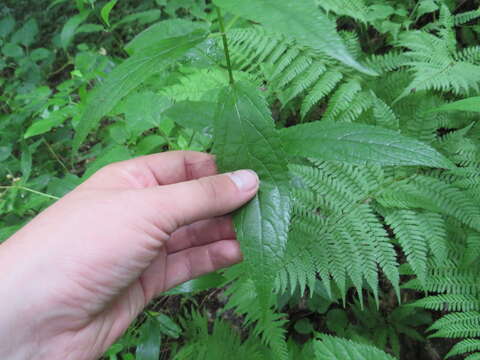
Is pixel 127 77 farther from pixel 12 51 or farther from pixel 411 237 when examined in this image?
pixel 12 51

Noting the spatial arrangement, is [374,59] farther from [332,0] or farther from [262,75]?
[262,75]

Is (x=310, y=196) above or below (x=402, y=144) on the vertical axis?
below

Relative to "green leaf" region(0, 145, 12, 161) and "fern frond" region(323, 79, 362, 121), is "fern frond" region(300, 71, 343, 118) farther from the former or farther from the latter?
"green leaf" region(0, 145, 12, 161)

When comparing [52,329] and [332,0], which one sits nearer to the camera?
[52,329]

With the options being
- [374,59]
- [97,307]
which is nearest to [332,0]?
[374,59]

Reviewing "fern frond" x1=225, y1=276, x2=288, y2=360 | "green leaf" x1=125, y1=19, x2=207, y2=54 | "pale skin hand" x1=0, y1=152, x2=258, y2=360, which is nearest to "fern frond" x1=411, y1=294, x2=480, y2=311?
"fern frond" x1=225, y1=276, x2=288, y2=360
